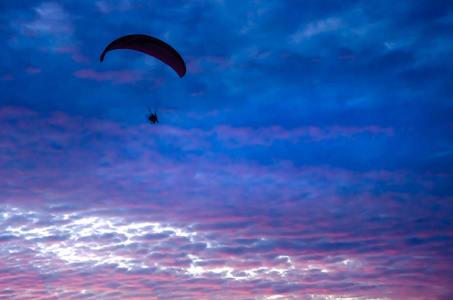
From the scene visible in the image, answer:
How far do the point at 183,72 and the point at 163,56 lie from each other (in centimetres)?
253

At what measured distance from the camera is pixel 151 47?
44875 millimetres

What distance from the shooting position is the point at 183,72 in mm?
47844

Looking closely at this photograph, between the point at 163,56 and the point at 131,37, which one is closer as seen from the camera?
the point at 131,37

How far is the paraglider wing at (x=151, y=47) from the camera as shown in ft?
139

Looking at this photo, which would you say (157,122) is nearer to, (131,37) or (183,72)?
(183,72)

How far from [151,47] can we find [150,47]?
3.6 inches

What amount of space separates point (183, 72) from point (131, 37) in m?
6.84

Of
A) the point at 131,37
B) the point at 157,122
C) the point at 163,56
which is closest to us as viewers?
the point at 131,37

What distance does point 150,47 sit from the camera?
44.9 meters

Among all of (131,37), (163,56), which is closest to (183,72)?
(163,56)

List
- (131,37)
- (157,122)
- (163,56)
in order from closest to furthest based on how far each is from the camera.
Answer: (131,37)
(163,56)
(157,122)

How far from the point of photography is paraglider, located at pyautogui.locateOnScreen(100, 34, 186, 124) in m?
42.2

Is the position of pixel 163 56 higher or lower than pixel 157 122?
higher

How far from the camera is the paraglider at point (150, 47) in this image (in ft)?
139
